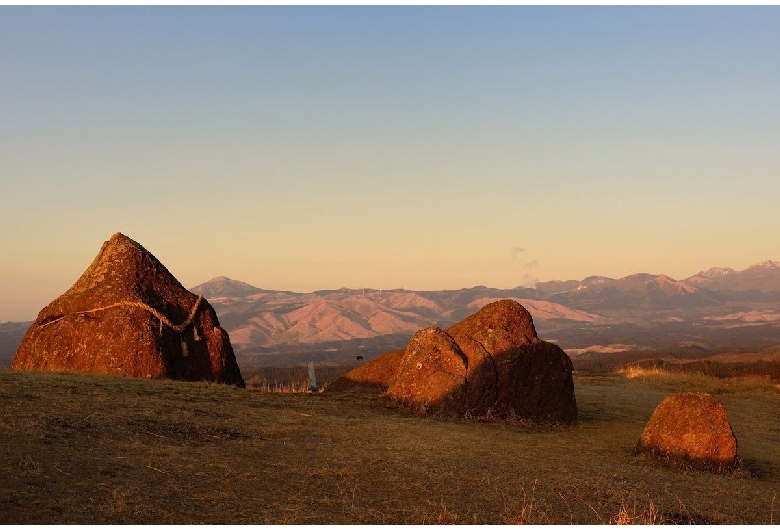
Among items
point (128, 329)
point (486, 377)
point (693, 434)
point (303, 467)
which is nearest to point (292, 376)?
point (128, 329)

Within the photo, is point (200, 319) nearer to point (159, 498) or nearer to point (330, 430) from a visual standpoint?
point (330, 430)

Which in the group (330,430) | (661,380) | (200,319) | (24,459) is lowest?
(661,380)

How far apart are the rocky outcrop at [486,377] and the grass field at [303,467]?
102cm

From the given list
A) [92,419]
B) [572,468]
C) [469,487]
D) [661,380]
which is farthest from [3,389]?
[661,380]

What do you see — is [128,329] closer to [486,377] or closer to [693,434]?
[486,377]

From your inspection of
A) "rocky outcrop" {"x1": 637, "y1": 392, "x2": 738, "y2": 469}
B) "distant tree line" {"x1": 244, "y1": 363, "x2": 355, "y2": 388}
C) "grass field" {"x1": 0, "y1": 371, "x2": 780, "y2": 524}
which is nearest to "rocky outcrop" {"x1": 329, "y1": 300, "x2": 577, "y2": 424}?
"grass field" {"x1": 0, "y1": 371, "x2": 780, "y2": 524}

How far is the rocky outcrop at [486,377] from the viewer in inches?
675

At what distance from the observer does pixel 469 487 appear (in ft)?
30.7

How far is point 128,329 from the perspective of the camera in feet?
55.7

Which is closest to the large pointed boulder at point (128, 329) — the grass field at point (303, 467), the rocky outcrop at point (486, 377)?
the grass field at point (303, 467)

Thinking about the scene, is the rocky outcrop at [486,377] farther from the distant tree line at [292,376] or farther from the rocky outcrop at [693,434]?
the distant tree line at [292,376]

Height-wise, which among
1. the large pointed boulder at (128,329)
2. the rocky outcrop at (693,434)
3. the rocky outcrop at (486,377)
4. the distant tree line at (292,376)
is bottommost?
the distant tree line at (292,376)

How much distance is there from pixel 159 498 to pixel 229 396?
25.9 feet

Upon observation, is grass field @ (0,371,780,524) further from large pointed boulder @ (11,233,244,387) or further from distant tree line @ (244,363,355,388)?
distant tree line @ (244,363,355,388)
